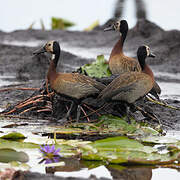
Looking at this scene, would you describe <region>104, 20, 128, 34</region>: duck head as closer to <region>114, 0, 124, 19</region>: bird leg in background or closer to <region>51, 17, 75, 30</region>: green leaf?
<region>114, 0, 124, 19</region>: bird leg in background

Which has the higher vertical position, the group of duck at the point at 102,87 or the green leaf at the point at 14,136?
the group of duck at the point at 102,87

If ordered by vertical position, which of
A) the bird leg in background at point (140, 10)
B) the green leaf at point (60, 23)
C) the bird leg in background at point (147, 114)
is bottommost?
the bird leg in background at point (147, 114)

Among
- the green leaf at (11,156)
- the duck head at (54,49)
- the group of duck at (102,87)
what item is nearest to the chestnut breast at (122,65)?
the group of duck at (102,87)

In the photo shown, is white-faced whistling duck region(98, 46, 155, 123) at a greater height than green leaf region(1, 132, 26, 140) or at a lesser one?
greater

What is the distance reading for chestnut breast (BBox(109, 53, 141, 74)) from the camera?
8641 mm

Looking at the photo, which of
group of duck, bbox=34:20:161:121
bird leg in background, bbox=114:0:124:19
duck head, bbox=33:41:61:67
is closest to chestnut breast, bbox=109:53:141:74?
group of duck, bbox=34:20:161:121

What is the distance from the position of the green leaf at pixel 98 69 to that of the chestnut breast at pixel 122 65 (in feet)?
0.33

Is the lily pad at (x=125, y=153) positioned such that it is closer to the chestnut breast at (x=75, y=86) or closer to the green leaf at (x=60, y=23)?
the chestnut breast at (x=75, y=86)

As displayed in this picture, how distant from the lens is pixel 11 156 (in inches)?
223

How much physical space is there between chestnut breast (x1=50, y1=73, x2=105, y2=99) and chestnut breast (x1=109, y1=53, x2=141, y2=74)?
1184 mm

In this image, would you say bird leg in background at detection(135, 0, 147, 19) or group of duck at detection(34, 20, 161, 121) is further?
bird leg in background at detection(135, 0, 147, 19)

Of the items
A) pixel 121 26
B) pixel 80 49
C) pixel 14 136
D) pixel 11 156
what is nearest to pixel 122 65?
pixel 121 26

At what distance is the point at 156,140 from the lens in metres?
6.57

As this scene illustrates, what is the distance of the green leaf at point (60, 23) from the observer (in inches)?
861
